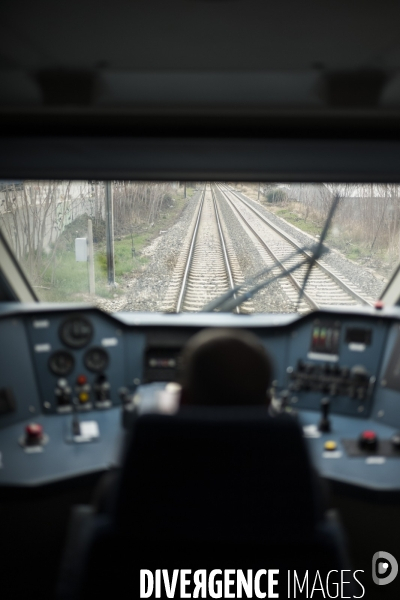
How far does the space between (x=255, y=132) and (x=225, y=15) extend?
46.9 inches

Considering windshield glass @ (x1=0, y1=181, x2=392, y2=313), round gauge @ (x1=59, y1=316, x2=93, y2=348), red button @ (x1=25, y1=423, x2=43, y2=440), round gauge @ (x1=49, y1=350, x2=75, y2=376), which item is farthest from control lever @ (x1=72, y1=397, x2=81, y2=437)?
windshield glass @ (x1=0, y1=181, x2=392, y2=313)

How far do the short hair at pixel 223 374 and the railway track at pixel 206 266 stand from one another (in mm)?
1654

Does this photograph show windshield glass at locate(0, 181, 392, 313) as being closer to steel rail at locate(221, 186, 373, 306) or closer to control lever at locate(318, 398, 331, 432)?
steel rail at locate(221, 186, 373, 306)

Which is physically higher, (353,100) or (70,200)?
A: (353,100)

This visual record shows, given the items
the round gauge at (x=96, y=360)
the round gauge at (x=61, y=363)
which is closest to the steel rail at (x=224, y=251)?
the round gauge at (x=96, y=360)

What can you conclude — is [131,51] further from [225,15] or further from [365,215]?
[365,215]

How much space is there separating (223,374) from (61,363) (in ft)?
6.18

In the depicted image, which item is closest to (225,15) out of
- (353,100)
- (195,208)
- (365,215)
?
(353,100)

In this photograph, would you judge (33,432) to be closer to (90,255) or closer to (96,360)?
(96,360)

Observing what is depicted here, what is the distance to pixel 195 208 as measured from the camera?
3252mm

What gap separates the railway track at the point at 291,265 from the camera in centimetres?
321

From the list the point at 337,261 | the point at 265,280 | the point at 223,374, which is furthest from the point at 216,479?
the point at 337,261

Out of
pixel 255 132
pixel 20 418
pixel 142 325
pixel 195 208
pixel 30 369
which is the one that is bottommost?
pixel 20 418

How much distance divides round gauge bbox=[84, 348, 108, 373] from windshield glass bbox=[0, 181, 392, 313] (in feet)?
0.88
